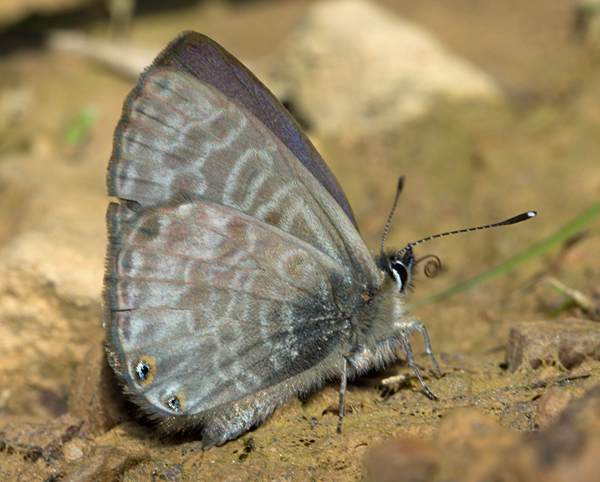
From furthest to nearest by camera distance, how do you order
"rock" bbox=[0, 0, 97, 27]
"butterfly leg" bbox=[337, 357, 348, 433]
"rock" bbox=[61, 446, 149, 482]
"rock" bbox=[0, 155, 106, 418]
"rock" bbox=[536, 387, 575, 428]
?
"rock" bbox=[0, 0, 97, 27], "rock" bbox=[0, 155, 106, 418], "butterfly leg" bbox=[337, 357, 348, 433], "rock" bbox=[61, 446, 149, 482], "rock" bbox=[536, 387, 575, 428]

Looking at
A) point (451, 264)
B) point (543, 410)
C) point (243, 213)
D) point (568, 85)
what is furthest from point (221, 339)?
point (568, 85)

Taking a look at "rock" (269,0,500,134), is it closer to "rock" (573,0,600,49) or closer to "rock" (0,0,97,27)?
"rock" (573,0,600,49)

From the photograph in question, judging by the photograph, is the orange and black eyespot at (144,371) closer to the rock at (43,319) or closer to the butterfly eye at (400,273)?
the butterfly eye at (400,273)

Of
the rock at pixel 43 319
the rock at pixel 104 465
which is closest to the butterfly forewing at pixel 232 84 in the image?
the rock at pixel 104 465

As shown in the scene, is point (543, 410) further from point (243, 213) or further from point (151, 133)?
point (151, 133)

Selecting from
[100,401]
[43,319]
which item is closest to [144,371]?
[100,401]

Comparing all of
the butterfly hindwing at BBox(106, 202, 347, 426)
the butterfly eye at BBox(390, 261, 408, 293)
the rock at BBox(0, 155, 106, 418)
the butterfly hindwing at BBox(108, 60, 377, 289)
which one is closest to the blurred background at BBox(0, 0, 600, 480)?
the rock at BBox(0, 155, 106, 418)
